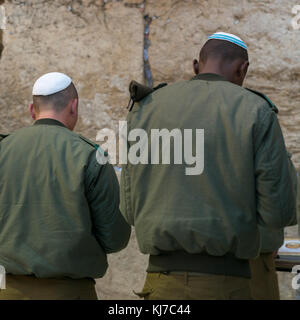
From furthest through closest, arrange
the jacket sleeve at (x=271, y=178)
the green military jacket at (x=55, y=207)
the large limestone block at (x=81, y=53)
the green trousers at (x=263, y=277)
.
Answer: the large limestone block at (x=81, y=53) < the green trousers at (x=263, y=277) < the green military jacket at (x=55, y=207) < the jacket sleeve at (x=271, y=178)

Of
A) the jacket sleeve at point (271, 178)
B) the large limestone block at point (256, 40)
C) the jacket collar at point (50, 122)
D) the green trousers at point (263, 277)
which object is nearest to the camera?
the jacket sleeve at point (271, 178)

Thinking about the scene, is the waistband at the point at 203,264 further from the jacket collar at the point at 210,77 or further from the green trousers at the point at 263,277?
the jacket collar at the point at 210,77

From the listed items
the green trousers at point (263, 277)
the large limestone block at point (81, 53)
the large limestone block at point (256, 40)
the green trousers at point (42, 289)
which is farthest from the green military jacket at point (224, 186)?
the large limestone block at point (81, 53)

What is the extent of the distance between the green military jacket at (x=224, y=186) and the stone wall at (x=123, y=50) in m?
1.66

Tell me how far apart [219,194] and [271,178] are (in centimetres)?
18

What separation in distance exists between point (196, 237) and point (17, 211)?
76cm

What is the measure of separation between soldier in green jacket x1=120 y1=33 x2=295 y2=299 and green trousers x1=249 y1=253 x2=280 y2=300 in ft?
1.66

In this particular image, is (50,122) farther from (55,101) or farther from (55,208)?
(55,208)

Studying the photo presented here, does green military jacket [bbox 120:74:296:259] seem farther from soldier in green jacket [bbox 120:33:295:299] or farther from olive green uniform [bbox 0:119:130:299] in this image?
olive green uniform [bbox 0:119:130:299]

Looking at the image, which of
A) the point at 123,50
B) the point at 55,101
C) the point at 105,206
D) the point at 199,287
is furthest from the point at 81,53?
the point at 199,287

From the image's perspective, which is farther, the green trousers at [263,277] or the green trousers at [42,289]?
the green trousers at [263,277]

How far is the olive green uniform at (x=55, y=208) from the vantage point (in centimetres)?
211

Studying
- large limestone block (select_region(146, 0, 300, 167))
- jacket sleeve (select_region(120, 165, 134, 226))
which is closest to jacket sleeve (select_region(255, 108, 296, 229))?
jacket sleeve (select_region(120, 165, 134, 226))

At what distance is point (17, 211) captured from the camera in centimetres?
214
